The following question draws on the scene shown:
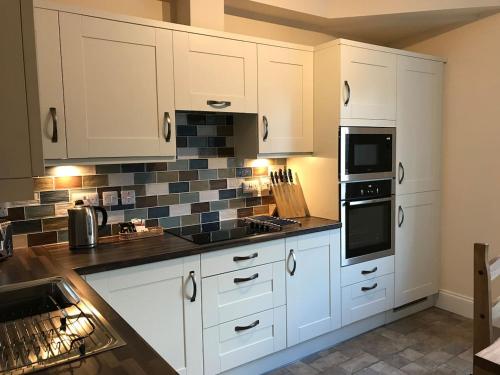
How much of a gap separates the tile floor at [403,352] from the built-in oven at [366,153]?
1.17 m

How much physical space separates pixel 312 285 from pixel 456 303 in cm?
153

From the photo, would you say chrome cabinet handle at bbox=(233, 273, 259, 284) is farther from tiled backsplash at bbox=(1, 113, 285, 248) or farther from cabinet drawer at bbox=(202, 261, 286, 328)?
tiled backsplash at bbox=(1, 113, 285, 248)

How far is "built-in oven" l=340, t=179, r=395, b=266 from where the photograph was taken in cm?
286

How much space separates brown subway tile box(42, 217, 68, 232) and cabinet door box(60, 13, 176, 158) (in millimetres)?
477

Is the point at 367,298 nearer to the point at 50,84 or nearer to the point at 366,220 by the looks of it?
the point at 366,220

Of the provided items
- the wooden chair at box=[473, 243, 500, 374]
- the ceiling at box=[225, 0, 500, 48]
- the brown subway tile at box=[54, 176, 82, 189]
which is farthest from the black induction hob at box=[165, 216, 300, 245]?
the ceiling at box=[225, 0, 500, 48]

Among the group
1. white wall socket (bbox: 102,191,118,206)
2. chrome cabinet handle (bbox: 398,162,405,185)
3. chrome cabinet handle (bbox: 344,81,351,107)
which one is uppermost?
chrome cabinet handle (bbox: 344,81,351,107)

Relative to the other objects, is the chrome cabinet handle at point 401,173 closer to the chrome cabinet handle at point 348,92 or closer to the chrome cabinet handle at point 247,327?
the chrome cabinet handle at point 348,92

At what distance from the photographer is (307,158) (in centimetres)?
303

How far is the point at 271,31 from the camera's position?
10.1 feet

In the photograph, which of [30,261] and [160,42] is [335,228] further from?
[30,261]

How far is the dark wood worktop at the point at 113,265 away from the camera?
36.8 inches

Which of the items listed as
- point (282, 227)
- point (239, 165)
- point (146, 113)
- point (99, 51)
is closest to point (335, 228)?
point (282, 227)

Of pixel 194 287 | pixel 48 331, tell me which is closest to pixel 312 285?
pixel 194 287
